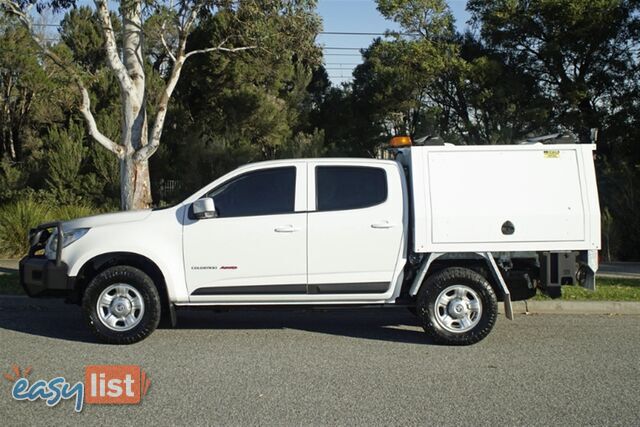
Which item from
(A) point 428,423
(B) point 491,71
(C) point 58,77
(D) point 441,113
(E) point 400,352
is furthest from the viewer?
(D) point 441,113

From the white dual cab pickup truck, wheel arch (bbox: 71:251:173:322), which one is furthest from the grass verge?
wheel arch (bbox: 71:251:173:322)

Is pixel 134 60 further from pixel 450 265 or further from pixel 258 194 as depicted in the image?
pixel 450 265

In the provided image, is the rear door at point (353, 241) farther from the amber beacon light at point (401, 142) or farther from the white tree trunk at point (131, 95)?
the white tree trunk at point (131, 95)

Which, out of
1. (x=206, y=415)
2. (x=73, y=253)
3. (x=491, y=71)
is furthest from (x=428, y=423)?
(x=491, y=71)

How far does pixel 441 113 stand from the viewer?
82.2ft

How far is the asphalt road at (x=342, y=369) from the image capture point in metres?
5.24

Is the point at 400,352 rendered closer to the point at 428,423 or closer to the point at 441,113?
the point at 428,423

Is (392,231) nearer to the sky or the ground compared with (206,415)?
nearer to the sky

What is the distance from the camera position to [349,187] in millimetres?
7570

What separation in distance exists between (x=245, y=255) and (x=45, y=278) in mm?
2123

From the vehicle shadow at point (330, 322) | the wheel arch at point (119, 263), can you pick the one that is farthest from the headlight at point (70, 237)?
the vehicle shadow at point (330, 322)

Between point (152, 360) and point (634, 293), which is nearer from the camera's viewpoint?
point (152, 360)

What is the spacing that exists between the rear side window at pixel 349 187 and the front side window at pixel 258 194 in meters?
0.32

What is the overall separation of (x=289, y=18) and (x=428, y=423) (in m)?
9.96
